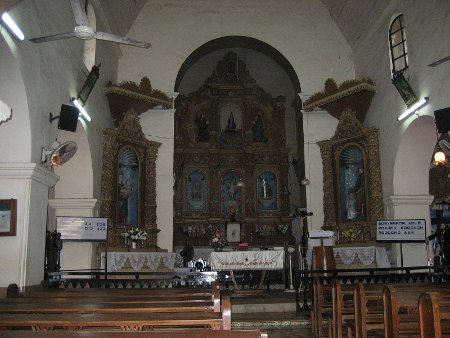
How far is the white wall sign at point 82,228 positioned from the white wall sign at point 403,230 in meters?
5.52

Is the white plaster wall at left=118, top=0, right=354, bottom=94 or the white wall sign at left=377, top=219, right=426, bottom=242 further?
the white plaster wall at left=118, top=0, right=354, bottom=94

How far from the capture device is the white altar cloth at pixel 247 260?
32.7ft

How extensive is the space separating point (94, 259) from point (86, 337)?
9.42 meters

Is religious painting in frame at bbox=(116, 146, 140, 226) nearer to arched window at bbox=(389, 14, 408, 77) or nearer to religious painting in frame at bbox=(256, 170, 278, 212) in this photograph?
religious painting in frame at bbox=(256, 170, 278, 212)

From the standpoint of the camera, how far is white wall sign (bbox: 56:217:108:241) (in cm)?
1007

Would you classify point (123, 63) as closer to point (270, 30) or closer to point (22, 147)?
point (270, 30)

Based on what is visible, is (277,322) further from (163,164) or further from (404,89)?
(163,164)

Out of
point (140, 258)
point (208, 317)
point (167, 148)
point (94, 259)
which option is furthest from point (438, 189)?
point (208, 317)

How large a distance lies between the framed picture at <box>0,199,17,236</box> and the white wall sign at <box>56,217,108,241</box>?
Result: 223cm

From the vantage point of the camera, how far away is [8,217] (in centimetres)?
775

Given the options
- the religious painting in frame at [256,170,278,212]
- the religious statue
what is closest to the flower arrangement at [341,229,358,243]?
the religious painting in frame at [256,170,278,212]

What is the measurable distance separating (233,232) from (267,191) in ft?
6.34

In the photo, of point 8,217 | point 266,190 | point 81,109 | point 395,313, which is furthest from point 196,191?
point 395,313

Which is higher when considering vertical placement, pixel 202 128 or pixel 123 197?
pixel 202 128
